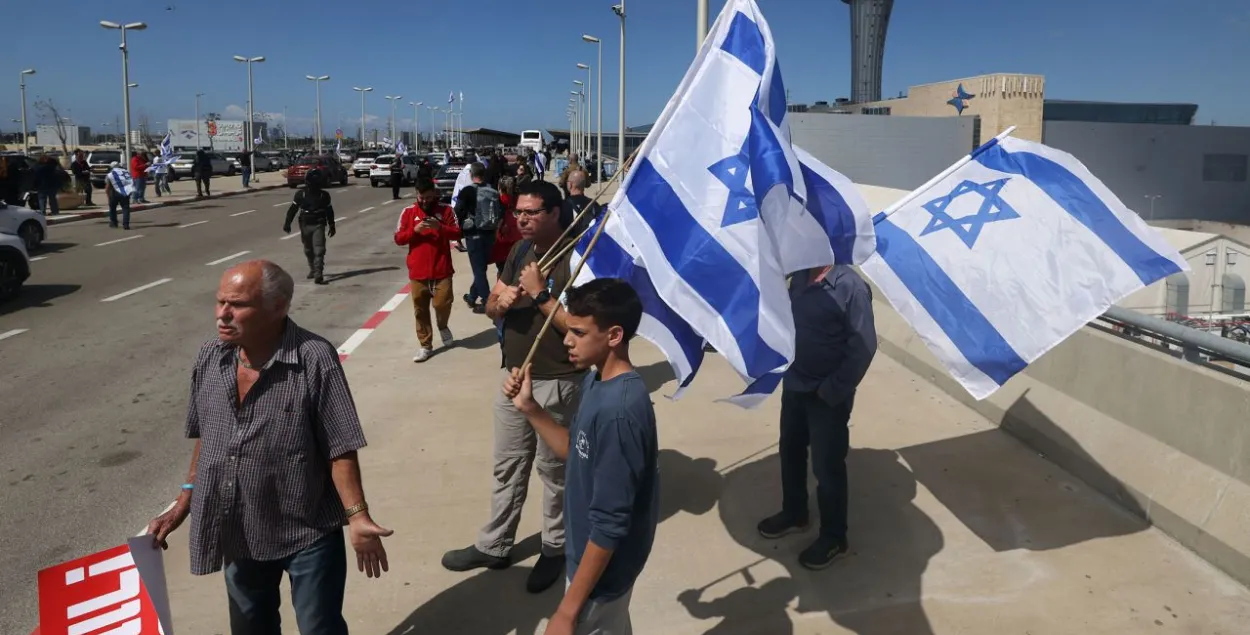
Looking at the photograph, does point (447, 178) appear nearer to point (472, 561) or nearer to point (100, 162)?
point (100, 162)

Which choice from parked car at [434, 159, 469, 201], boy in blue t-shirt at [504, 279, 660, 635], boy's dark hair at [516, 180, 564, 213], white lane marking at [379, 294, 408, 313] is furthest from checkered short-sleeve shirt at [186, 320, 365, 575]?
parked car at [434, 159, 469, 201]

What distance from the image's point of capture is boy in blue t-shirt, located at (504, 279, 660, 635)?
263 cm

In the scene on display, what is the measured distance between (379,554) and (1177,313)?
5.53m

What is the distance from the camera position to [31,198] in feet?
82.8

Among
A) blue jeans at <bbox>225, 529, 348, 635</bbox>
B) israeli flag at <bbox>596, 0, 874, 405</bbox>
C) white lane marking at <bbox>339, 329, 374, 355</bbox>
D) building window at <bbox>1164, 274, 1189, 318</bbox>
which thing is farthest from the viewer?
white lane marking at <bbox>339, 329, 374, 355</bbox>

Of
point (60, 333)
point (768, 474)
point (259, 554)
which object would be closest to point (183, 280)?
point (60, 333)

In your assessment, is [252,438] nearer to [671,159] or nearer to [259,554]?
[259,554]

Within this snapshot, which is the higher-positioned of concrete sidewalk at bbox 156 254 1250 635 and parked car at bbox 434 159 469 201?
parked car at bbox 434 159 469 201

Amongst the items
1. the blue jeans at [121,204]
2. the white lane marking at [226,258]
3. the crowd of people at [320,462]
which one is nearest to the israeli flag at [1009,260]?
the crowd of people at [320,462]

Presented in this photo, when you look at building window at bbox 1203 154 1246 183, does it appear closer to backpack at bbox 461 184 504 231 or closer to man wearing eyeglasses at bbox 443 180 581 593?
backpack at bbox 461 184 504 231

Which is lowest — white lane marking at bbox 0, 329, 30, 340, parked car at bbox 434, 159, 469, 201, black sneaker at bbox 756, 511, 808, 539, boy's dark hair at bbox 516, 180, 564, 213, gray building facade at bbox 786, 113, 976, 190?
black sneaker at bbox 756, 511, 808, 539

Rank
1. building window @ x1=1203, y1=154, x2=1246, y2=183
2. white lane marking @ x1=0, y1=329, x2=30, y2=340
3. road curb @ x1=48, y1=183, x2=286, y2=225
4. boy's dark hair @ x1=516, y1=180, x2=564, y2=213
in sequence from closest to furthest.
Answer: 1. boy's dark hair @ x1=516, y1=180, x2=564, y2=213
2. white lane marking @ x1=0, y1=329, x2=30, y2=340
3. road curb @ x1=48, y1=183, x2=286, y2=225
4. building window @ x1=1203, y1=154, x2=1246, y2=183

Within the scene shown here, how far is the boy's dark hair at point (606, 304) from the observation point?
9.06ft

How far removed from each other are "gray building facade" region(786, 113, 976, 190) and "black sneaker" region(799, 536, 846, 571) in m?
46.4
